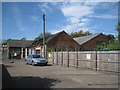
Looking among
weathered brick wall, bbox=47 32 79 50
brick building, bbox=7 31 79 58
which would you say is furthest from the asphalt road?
weathered brick wall, bbox=47 32 79 50

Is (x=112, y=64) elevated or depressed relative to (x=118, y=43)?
depressed

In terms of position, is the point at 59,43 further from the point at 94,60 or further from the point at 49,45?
the point at 94,60

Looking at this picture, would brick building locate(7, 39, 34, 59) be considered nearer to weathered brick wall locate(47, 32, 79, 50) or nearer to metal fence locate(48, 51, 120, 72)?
weathered brick wall locate(47, 32, 79, 50)

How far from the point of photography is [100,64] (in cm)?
1142

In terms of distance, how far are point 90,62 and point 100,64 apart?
1.22 metres

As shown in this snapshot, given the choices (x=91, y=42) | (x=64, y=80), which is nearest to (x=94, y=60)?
(x=64, y=80)

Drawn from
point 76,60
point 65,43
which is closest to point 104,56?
point 76,60

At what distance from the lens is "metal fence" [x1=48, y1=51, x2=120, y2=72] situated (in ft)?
34.0

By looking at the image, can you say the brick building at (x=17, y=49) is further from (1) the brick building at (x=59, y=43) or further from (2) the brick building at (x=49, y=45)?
(1) the brick building at (x=59, y=43)

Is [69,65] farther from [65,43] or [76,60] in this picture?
[65,43]

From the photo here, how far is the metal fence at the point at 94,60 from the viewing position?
34.0 feet

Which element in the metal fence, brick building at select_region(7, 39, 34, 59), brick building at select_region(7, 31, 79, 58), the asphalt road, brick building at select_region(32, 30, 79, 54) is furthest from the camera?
brick building at select_region(7, 39, 34, 59)

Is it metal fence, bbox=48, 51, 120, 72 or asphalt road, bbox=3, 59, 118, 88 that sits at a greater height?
metal fence, bbox=48, 51, 120, 72

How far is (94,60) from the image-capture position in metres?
11.9
